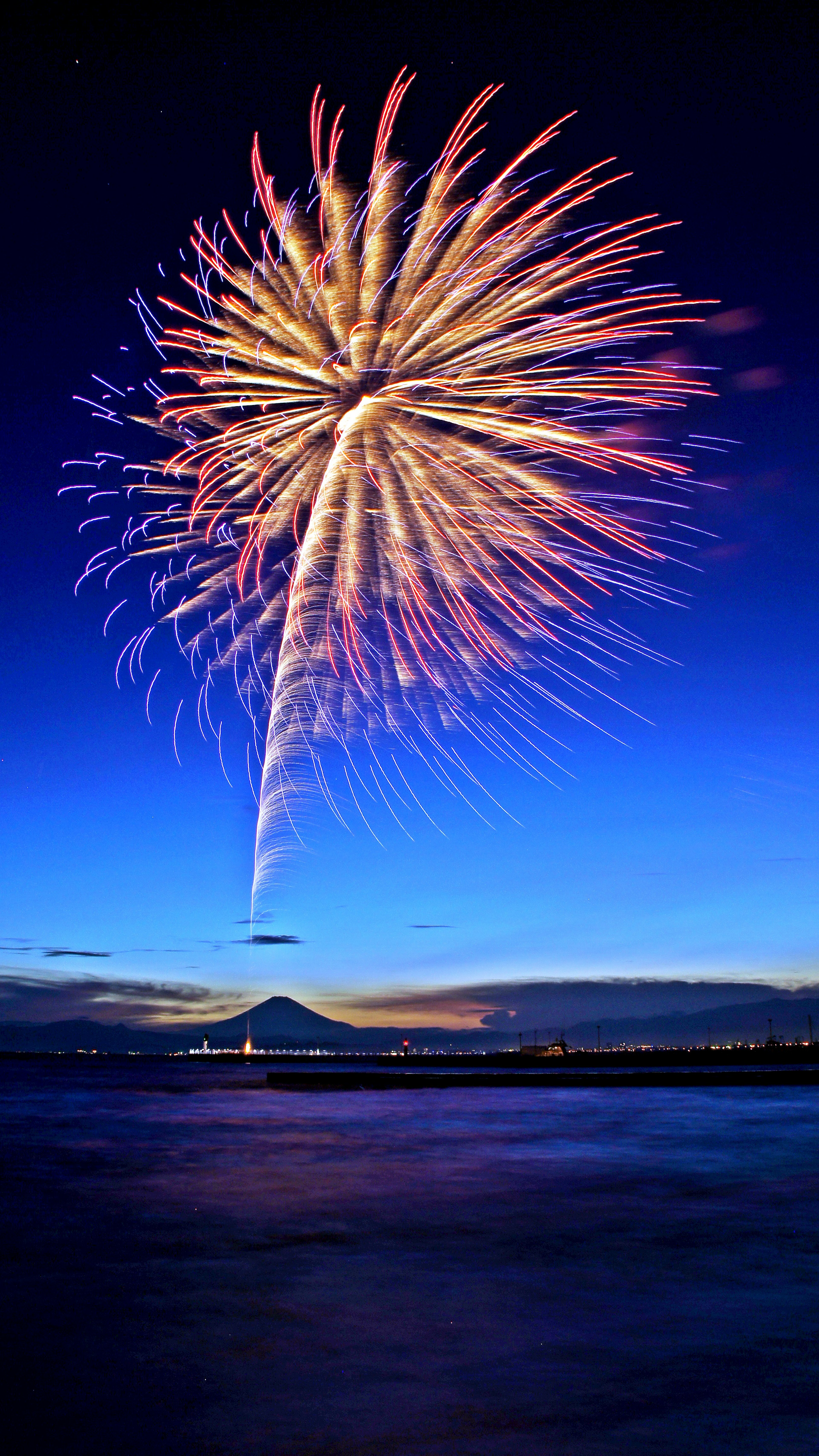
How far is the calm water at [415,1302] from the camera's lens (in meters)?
7.38

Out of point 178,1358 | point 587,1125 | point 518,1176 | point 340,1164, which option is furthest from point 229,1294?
point 587,1125

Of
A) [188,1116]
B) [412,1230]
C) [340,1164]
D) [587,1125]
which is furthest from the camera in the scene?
[188,1116]

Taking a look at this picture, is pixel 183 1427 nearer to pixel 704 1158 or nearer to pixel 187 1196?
pixel 187 1196

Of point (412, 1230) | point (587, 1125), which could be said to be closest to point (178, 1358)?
point (412, 1230)

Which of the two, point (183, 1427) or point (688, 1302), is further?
point (688, 1302)

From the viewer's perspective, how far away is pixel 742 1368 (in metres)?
8.77

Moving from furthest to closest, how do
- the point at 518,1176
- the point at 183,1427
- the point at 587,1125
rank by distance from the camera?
the point at 587,1125 → the point at 518,1176 → the point at 183,1427

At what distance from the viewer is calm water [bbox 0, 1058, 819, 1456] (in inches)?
291

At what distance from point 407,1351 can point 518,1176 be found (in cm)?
1490

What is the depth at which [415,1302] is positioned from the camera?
1127 centimetres

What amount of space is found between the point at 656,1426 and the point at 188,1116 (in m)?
41.0

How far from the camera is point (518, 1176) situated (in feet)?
76.0

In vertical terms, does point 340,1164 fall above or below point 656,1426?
below

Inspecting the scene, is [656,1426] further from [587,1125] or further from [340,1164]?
[587,1125]
